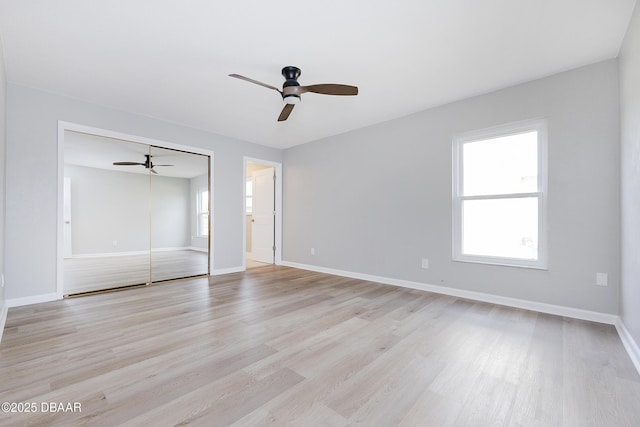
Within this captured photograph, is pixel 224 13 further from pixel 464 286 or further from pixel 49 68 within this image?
pixel 464 286

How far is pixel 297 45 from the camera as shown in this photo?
96.6 inches

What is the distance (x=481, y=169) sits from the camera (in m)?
3.54

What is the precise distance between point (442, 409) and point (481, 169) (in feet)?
9.81

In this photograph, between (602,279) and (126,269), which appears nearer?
(602,279)

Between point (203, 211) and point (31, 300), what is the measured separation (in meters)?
2.38

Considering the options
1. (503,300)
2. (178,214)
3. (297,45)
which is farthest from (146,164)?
(503,300)

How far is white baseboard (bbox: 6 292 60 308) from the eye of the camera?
3104 mm

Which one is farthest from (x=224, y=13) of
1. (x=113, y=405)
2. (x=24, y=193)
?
(x=24, y=193)

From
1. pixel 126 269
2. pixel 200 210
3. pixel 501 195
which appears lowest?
pixel 126 269

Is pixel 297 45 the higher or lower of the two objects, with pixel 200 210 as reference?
higher

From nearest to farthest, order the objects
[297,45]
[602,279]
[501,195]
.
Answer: [297,45] < [602,279] < [501,195]

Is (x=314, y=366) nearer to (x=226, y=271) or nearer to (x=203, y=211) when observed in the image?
(x=226, y=271)

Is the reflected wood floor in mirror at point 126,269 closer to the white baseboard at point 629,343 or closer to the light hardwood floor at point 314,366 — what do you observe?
the light hardwood floor at point 314,366

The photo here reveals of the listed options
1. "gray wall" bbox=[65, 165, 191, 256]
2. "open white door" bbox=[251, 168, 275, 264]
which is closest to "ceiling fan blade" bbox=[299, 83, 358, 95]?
"gray wall" bbox=[65, 165, 191, 256]
